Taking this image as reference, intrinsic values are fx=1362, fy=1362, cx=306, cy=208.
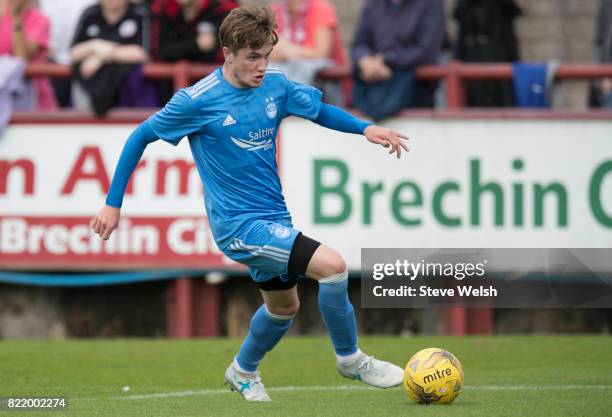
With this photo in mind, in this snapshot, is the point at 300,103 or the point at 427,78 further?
the point at 427,78

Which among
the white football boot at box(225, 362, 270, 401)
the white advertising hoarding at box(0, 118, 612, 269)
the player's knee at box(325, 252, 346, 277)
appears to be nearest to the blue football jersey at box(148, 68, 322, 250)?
the player's knee at box(325, 252, 346, 277)

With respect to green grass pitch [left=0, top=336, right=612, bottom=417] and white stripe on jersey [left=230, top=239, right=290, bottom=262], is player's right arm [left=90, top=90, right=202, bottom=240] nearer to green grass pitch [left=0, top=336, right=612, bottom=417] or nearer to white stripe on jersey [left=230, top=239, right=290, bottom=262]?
white stripe on jersey [left=230, top=239, right=290, bottom=262]

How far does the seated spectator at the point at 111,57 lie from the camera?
40.2 ft

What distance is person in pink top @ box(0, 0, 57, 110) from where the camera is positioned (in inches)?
496

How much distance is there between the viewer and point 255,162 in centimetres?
758

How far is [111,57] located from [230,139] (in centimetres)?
510

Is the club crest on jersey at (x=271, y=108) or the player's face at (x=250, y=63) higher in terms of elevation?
the player's face at (x=250, y=63)

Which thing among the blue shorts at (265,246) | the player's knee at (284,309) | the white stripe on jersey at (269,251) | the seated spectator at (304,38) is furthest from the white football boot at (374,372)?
the seated spectator at (304,38)

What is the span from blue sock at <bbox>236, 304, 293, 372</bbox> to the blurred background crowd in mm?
4389

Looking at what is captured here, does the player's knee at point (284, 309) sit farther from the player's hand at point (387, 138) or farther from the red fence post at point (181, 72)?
the red fence post at point (181, 72)

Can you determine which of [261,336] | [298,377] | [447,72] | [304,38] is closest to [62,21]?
[304,38]

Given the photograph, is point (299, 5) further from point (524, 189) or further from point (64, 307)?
point (64, 307)

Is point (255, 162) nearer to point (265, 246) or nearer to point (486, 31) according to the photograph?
point (265, 246)

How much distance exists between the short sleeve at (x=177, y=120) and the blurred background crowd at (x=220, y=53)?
466 centimetres
